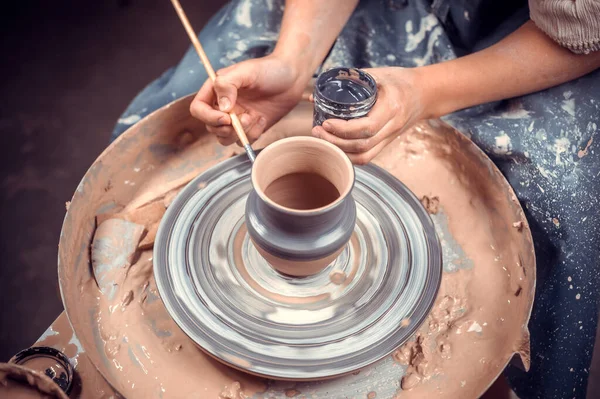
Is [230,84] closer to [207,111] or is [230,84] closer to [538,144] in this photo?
[207,111]

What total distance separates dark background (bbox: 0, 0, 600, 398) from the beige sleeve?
1267 millimetres

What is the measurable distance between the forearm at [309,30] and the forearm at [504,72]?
0.33m

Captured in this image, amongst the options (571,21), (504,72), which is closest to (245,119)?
(504,72)

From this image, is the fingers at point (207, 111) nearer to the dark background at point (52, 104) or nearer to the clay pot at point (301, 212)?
the clay pot at point (301, 212)

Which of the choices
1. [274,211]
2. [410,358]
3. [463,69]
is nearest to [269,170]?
[274,211]

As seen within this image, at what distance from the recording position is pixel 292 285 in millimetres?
1280

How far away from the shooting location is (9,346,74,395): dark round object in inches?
50.3

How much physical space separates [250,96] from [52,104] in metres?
1.55

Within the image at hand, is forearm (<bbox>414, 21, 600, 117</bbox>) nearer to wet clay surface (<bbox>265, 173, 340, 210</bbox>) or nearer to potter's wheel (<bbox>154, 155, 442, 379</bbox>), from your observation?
potter's wheel (<bbox>154, 155, 442, 379</bbox>)

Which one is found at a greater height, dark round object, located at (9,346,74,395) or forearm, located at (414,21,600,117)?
forearm, located at (414,21,600,117)

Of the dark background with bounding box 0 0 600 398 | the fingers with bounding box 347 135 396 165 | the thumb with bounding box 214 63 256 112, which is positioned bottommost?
the dark background with bounding box 0 0 600 398

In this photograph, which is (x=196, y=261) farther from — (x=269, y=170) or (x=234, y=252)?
(x=269, y=170)

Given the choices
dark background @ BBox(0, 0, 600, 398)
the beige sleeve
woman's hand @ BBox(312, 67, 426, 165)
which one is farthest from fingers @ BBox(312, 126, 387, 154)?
dark background @ BBox(0, 0, 600, 398)

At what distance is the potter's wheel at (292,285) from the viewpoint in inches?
45.6
